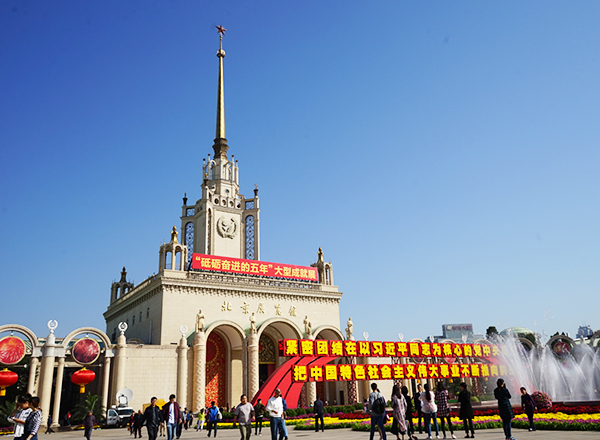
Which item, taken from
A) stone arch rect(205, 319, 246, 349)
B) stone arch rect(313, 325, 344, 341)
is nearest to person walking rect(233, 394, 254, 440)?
stone arch rect(205, 319, 246, 349)

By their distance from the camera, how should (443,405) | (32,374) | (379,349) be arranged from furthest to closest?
(379,349)
(32,374)
(443,405)

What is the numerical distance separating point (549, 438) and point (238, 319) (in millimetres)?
29518

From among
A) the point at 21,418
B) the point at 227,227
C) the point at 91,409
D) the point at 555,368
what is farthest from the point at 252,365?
the point at 21,418

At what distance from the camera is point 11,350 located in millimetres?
29641

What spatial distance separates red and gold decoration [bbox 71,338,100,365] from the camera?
31.3m

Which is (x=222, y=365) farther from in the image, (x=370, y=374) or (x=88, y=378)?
(x=370, y=374)

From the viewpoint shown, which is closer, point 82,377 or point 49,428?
point 49,428

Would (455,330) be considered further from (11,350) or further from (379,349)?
(11,350)

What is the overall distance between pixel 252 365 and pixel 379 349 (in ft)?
32.2

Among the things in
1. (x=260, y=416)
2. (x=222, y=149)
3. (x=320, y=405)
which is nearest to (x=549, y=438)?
Result: (x=320, y=405)

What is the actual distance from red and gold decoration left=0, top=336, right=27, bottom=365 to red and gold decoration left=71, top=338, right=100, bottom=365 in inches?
115

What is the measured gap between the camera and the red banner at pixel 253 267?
40656 millimetres

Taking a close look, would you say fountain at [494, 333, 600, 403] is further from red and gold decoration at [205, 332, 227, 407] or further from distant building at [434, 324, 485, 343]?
distant building at [434, 324, 485, 343]

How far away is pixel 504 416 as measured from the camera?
1291cm
